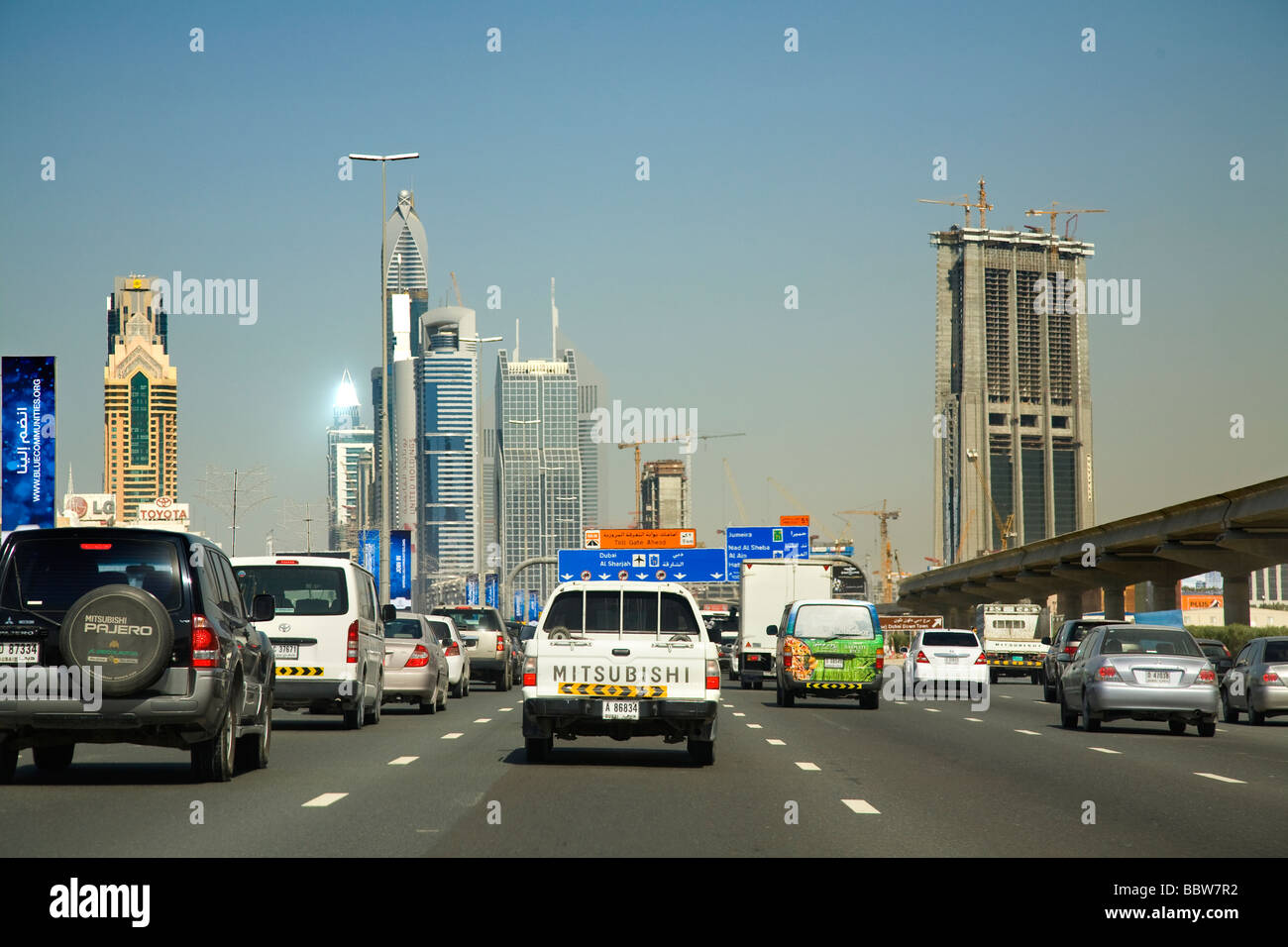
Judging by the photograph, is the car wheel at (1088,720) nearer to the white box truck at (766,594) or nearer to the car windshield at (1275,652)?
the car windshield at (1275,652)

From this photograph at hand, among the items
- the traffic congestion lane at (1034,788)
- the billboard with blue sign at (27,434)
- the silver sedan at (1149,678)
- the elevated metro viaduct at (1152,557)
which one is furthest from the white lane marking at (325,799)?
the elevated metro viaduct at (1152,557)

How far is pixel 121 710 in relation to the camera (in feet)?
43.7

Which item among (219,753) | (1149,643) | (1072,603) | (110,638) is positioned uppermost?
(110,638)

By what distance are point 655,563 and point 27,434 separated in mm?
33326

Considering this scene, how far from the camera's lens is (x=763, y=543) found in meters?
77.2

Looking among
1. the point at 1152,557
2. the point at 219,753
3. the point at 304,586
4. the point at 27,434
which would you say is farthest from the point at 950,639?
the point at 1152,557

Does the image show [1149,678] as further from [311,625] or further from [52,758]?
[52,758]

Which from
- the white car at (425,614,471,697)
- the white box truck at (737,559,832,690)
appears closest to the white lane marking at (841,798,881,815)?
the white car at (425,614,471,697)

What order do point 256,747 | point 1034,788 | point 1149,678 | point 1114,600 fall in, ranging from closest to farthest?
point 1034,788
point 256,747
point 1149,678
point 1114,600

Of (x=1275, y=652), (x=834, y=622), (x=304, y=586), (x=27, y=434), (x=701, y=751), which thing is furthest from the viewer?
(x=27, y=434)

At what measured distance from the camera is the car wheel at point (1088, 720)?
985 inches

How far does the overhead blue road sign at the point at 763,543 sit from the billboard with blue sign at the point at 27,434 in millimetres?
32890
